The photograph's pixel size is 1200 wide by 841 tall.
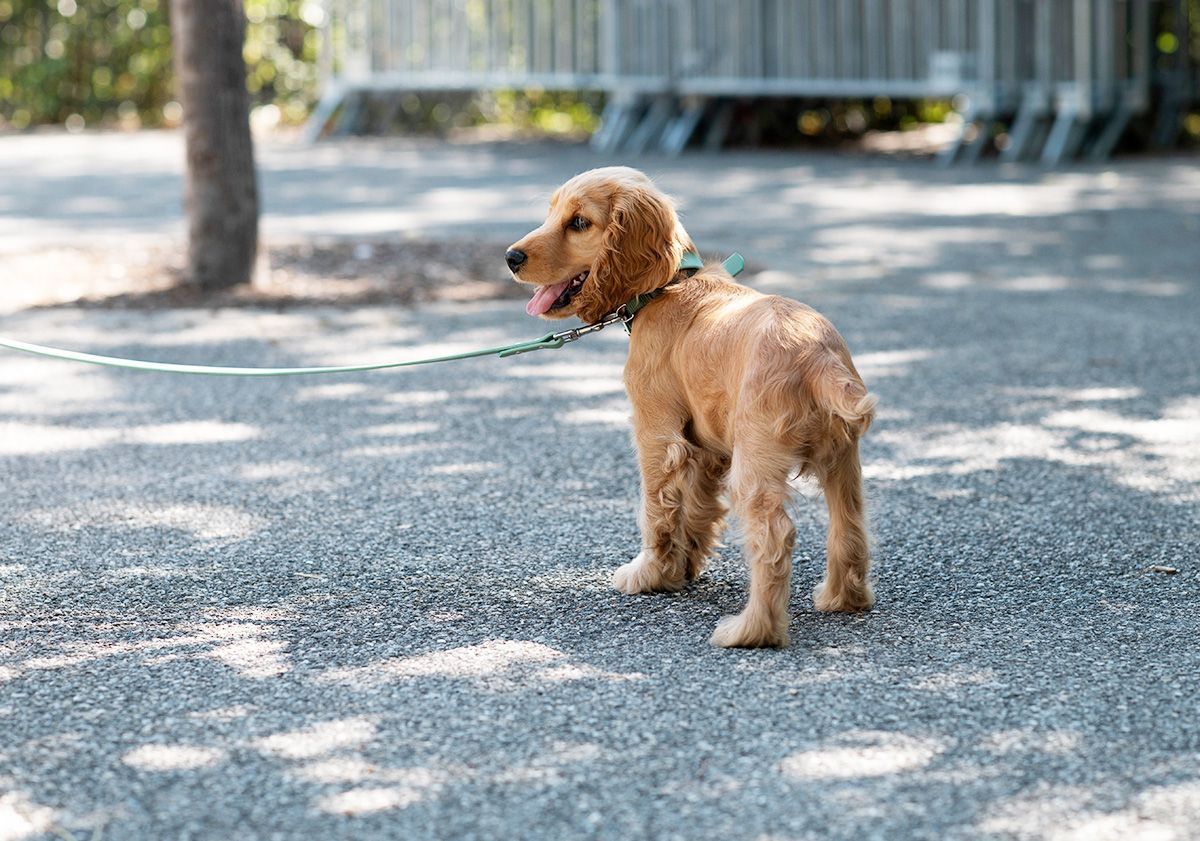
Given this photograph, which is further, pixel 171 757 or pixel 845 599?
pixel 845 599

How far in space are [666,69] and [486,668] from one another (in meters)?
14.0

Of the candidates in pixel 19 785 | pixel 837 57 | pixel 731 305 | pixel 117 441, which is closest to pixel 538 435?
pixel 117 441

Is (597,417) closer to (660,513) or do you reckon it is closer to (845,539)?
(660,513)

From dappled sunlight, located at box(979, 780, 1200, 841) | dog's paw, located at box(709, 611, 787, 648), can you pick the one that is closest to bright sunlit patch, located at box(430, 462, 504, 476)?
dog's paw, located at box(709, 611, 787, 648)

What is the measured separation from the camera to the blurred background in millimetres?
14727

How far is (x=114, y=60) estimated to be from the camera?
20812 mm

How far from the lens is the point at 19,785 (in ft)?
9.93

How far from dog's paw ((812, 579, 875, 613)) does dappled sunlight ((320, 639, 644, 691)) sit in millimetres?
647

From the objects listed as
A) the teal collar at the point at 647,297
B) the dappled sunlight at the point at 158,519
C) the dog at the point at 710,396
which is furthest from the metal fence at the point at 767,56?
the dog at the point at 710,396

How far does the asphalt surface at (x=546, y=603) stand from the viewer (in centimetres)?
298

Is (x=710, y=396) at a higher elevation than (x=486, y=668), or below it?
higher

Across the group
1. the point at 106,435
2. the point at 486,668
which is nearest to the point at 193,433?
the point at 106,435

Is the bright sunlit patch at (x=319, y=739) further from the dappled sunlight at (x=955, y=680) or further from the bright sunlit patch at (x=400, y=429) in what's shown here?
the bright sunlit patch at (x=400, y=429)

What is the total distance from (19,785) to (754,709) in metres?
1.45
